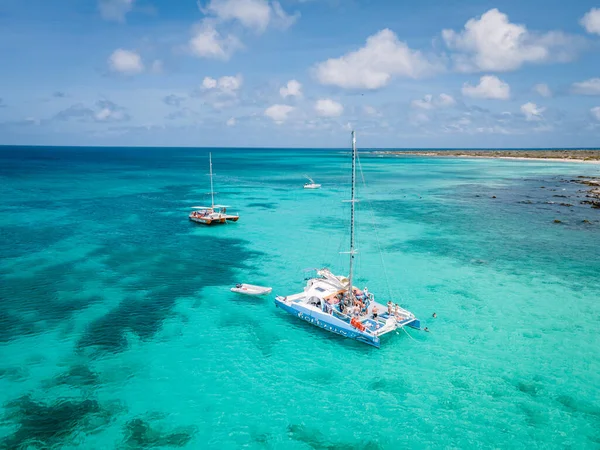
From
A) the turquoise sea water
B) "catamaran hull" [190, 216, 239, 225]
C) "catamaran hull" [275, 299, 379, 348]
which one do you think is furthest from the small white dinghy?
"catamaran hull" [190, 216, 239, 225]

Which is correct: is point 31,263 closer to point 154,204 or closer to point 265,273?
point 265,273

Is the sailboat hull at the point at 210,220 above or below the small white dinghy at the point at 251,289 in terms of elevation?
above

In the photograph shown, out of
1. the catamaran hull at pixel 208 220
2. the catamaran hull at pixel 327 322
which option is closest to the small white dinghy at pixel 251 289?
the catamaran hull at pixel 327 322

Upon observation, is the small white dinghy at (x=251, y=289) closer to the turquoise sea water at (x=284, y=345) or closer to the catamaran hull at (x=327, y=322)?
the turquoise sea water at (x=284, y=345)

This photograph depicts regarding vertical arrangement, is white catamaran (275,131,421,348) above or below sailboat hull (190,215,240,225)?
below

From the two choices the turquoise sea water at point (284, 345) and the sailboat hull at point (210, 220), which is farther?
the sailboat hull at point (210, 220)

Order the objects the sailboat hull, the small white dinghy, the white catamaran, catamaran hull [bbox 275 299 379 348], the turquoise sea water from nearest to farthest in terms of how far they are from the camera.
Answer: the turquoise sea water, catamaran hull [bbox 275 299 379 348], the white catamaran, the small white dinghy, the sailboat hull

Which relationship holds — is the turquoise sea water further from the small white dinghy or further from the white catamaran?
the white catamaran

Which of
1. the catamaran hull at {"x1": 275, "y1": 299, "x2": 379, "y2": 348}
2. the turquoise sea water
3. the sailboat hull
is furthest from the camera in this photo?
the sailboat hull

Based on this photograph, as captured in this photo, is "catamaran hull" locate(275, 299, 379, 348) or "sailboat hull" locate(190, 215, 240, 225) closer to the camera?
"catamaran hull" locate(275, 299, 379, 348)

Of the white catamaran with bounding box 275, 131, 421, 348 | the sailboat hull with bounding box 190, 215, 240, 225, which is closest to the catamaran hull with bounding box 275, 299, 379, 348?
the white catamaran with bounding box 275, 131, 421, 348
